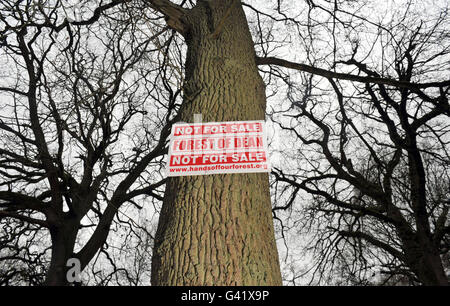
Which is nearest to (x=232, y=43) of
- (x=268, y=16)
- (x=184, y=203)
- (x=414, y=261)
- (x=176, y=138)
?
(x=176, y=138)

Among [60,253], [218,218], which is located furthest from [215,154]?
[60,253]

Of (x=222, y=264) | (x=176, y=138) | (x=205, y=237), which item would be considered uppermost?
(x=176, y=138)

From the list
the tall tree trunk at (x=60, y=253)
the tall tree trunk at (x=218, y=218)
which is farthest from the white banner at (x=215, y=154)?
the tall tree trunk at (x=60, y=253)

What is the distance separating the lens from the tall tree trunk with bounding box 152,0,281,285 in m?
1.09

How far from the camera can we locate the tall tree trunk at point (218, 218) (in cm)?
109

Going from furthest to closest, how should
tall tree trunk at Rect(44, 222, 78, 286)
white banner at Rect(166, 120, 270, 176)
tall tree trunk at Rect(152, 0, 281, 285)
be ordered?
tall tree trunk at Rect(44, 222, 78, 286) → white banner at Rect(166, 120, 270, 176) → tall tree trunk at Rect(152, 0, 281, 285)

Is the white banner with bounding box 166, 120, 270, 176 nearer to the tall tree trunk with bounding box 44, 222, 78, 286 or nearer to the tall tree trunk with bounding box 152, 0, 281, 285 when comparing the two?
the tall tree trunk with bounding box 152, 0, 281, 285

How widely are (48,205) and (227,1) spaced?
413 centimetres

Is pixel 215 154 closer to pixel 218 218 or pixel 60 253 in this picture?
pixel 218 218

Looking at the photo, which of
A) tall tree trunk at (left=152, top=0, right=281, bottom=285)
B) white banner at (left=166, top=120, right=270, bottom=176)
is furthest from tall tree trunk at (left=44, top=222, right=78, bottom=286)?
white banner at (left=166, top=120, right=270, bottom=176)

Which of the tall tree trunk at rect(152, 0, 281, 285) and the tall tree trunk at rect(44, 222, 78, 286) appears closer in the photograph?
the tall tree trunk at rect(152, 0, 281, 285)

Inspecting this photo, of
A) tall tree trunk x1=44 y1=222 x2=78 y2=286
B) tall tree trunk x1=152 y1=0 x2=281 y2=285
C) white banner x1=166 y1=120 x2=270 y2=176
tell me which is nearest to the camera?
tall tree trunk x1=152 y1=0 x2=281 y2=285

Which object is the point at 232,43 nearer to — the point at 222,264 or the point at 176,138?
the point at 176,138

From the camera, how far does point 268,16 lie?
4.57 metres
